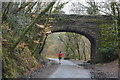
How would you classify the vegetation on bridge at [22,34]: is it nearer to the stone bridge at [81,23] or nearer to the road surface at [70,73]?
the stone bridge at [81,23]

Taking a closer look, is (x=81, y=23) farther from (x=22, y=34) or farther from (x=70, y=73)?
(x=22, y=34)

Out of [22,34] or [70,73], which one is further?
[70,73]

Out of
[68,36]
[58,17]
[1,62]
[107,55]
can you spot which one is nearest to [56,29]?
[58,17]

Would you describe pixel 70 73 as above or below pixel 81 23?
below

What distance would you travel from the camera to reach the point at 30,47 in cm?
1466

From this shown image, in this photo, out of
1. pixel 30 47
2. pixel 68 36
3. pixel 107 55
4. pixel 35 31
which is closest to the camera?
pixel 35 31

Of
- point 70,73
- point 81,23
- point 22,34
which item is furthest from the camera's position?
point 81,23

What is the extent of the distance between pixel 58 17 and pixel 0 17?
874 cm

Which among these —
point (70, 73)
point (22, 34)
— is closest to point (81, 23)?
point (70, 73)

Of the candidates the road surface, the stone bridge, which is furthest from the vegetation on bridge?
the road surface

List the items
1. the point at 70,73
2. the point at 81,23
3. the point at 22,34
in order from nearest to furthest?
the point at 22,34, the point at 70,73, the point at 81,23

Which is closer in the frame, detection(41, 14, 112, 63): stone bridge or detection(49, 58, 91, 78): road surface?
detection(49, 58, 91, 78): road surface

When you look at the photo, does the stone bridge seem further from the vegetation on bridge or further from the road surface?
the road surface

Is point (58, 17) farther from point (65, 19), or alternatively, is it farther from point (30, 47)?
→ point (30, 47)
